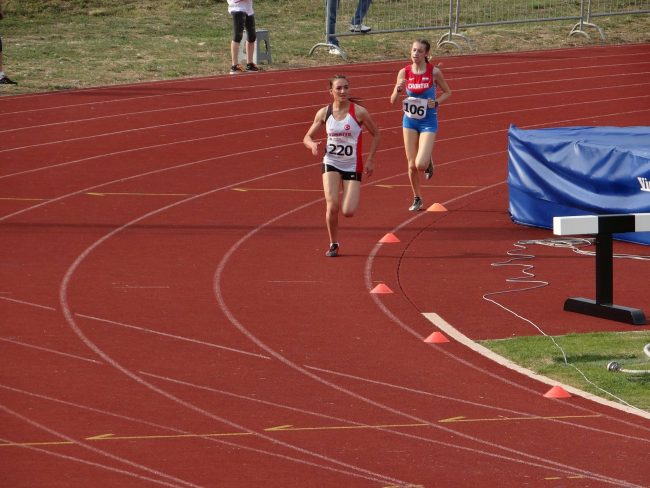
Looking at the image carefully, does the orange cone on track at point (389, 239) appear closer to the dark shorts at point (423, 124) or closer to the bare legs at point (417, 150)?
the bare legs at point (417, 150)

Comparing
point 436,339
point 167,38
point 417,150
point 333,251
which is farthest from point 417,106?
point 167,38

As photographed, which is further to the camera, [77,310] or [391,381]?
[77,310]

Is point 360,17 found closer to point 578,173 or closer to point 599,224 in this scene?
point 578,173

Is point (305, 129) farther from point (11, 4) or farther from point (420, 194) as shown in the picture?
point (11, 4)

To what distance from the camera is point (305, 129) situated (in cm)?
2039

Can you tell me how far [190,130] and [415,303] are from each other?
348 inches

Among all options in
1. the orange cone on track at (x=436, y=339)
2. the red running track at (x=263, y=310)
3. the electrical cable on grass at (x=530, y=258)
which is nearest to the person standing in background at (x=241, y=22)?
the red running track at (x=263, y=310)

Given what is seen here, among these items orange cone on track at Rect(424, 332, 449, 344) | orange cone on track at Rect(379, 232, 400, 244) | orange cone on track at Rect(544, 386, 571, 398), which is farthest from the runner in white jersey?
orange cone on track at Rect(544, 386, 571, 398)

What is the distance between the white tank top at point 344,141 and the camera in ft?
44.3

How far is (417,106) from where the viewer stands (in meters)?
15.2

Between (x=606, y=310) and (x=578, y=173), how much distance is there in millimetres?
3566

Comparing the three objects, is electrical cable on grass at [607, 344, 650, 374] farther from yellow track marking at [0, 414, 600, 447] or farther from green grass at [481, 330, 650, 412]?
yellow track marking at [0, 414, 600, 447]

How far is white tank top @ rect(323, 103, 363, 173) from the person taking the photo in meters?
13.5

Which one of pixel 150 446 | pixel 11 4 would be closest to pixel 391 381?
pixel 150 446
